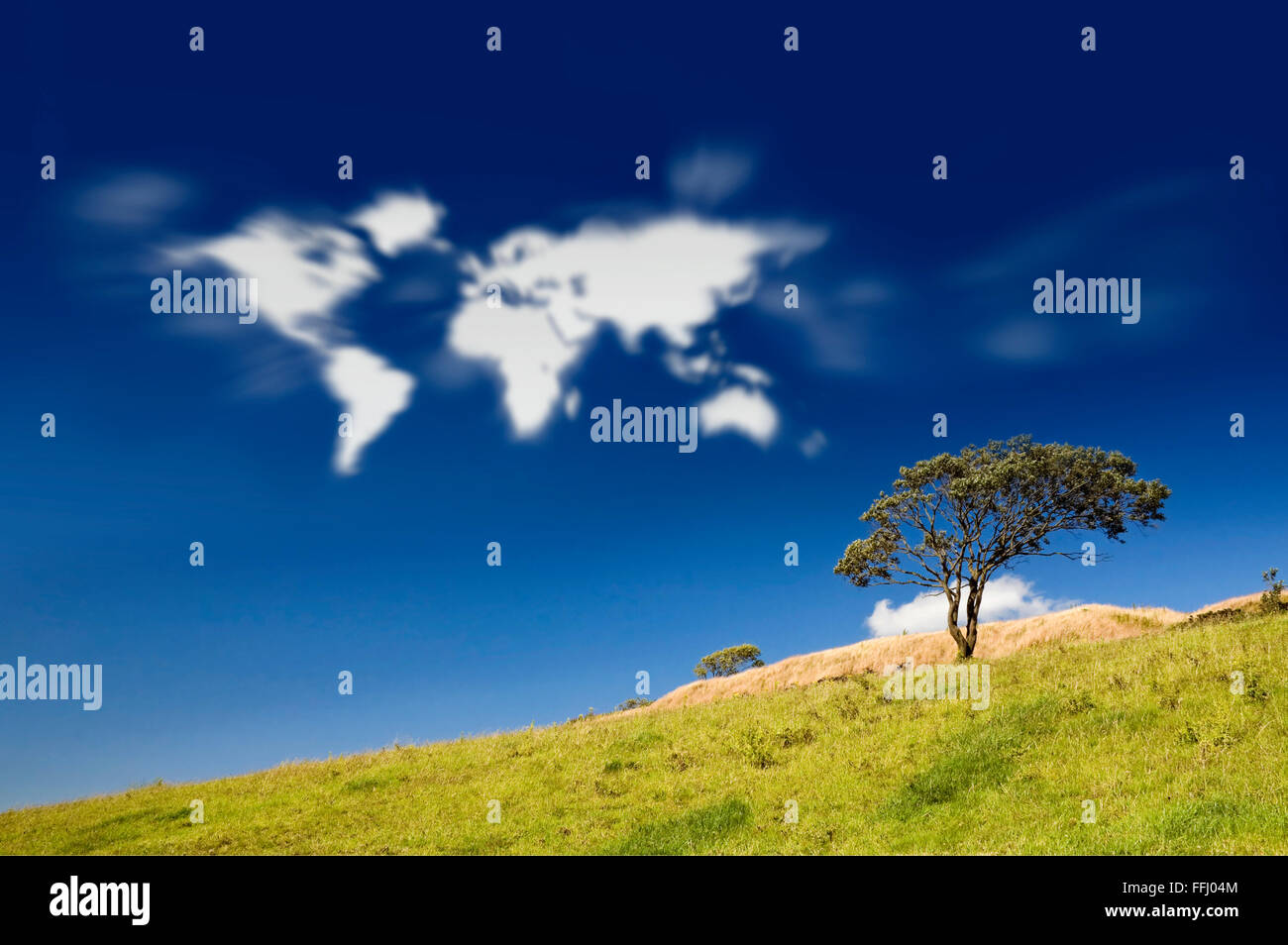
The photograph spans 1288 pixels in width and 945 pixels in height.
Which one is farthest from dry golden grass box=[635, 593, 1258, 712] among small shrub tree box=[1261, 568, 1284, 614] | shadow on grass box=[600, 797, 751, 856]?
shadow on grass box=[600, 797, 751, 856]

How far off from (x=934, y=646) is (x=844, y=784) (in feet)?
132

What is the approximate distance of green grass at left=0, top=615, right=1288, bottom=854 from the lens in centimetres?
1417

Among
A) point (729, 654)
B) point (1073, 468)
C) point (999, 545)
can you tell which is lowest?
point (729, 654)

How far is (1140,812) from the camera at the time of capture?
44.2 ft

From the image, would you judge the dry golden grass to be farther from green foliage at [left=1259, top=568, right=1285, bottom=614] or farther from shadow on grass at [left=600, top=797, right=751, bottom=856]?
shadow on grass at [left=600, top=797, right=751, bottom=856]

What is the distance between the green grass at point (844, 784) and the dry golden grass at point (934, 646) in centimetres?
1857

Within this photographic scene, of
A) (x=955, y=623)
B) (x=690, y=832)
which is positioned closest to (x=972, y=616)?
(x=955, y=623)

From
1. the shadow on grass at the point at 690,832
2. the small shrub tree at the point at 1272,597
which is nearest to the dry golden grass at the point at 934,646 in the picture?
the small shrub tree at the point at 1272,597

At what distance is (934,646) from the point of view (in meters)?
54.4

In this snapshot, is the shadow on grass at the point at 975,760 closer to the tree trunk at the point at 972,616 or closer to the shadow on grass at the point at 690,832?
the shadow on grass at the point at 690,832

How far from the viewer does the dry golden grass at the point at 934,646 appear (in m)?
47.9
